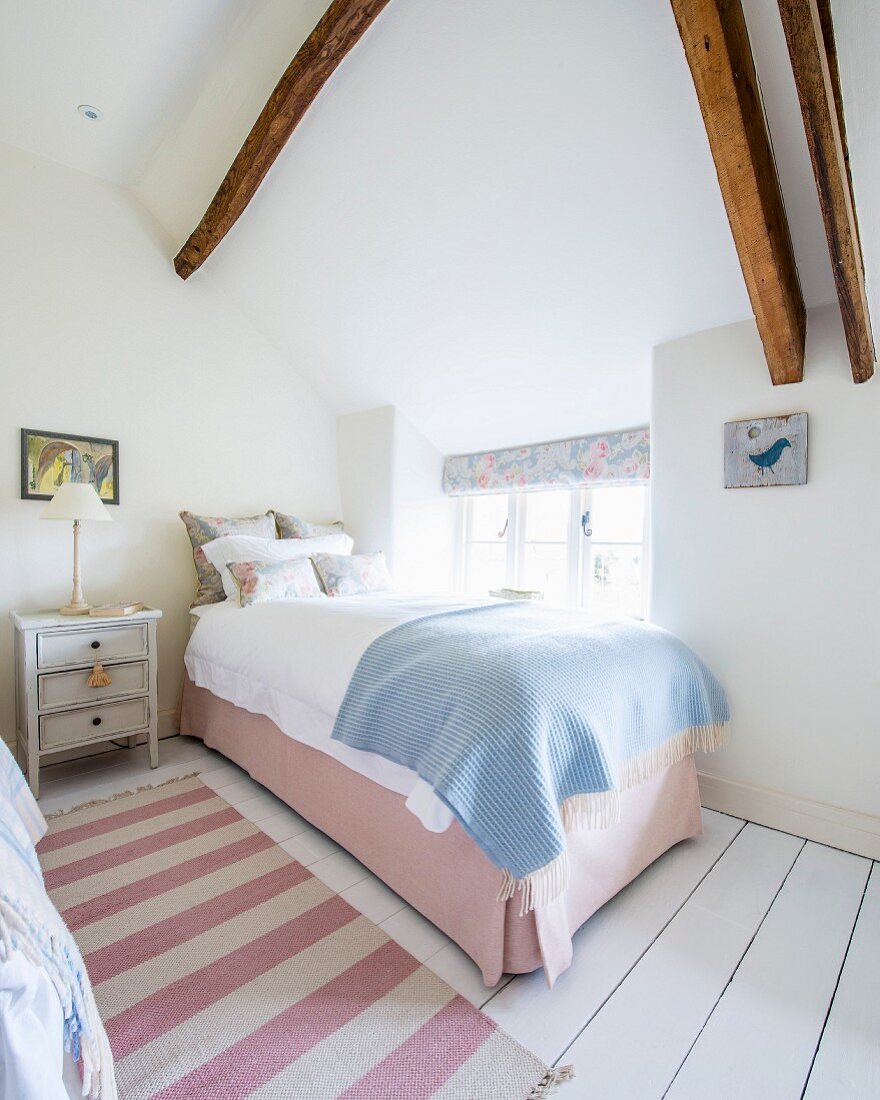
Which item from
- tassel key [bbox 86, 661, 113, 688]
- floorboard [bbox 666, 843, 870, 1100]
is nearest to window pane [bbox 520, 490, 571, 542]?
floorboard [bbox 666, 843, 870, 1100]

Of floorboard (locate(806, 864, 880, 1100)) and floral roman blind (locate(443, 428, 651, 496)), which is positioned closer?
floorboard (locate(806, 864, 880, 1100))

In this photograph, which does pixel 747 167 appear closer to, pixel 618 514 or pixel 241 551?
pixel 618 514

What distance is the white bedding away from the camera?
1755 mm

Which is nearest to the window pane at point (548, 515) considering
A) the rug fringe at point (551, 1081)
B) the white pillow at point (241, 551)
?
the white pillow at point (241, 551)

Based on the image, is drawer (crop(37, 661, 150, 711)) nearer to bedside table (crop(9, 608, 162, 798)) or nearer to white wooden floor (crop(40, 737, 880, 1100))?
bedside table (crop(9, 608, 162, 798))

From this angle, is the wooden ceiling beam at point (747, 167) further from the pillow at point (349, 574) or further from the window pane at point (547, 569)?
the pillow at point (349, 574)

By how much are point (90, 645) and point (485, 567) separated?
2.35 meters

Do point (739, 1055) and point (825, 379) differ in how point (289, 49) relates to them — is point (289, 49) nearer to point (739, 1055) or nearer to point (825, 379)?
point (825, 379)

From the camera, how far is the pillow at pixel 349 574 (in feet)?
9.76

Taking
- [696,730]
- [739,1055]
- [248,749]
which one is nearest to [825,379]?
[696,730]

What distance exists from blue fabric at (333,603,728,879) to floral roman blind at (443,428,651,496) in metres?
1.19

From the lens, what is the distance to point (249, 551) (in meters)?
2.98

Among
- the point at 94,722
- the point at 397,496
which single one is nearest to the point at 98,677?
the point at 94,722

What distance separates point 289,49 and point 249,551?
2054mm
